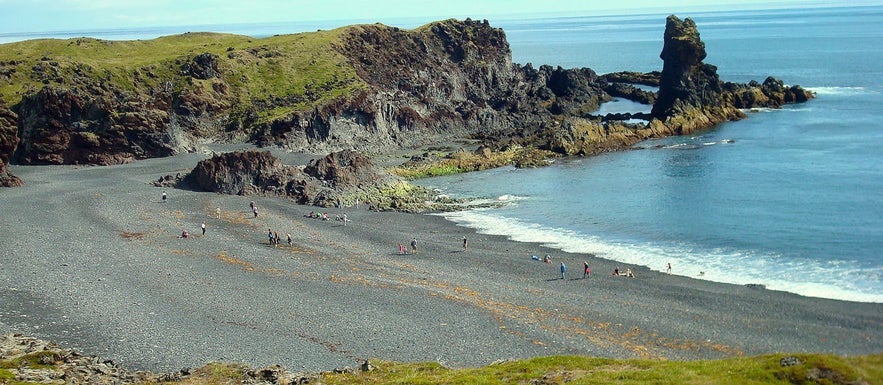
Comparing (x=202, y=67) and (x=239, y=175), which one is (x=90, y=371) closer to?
(x=239, y=175)

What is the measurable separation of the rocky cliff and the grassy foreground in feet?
200

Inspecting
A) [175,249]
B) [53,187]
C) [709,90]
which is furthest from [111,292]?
[709,90]

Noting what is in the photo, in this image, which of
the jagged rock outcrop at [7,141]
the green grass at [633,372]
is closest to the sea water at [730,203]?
the green grass at [633,372]

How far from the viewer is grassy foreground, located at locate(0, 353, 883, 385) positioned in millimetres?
22750

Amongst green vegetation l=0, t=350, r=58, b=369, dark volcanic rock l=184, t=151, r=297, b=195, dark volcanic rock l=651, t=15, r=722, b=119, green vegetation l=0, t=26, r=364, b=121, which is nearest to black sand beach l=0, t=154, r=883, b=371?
green vegetation l=0, t=350, r=58, b=369

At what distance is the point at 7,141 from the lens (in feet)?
251

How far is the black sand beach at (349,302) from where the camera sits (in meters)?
36.1

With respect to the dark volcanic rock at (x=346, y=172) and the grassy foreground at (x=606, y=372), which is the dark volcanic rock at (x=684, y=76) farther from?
the grassy foreground at (x=606, y=372)

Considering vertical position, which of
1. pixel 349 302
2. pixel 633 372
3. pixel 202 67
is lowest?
pixel 349 302

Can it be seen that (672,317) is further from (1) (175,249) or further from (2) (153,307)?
(1) (175,249)

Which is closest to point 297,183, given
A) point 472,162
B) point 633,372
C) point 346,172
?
point 346,172

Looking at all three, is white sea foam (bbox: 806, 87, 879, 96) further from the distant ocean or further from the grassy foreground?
the grassy foreground

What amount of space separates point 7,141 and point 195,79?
3901cm

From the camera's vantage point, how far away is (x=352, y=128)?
348 feet
